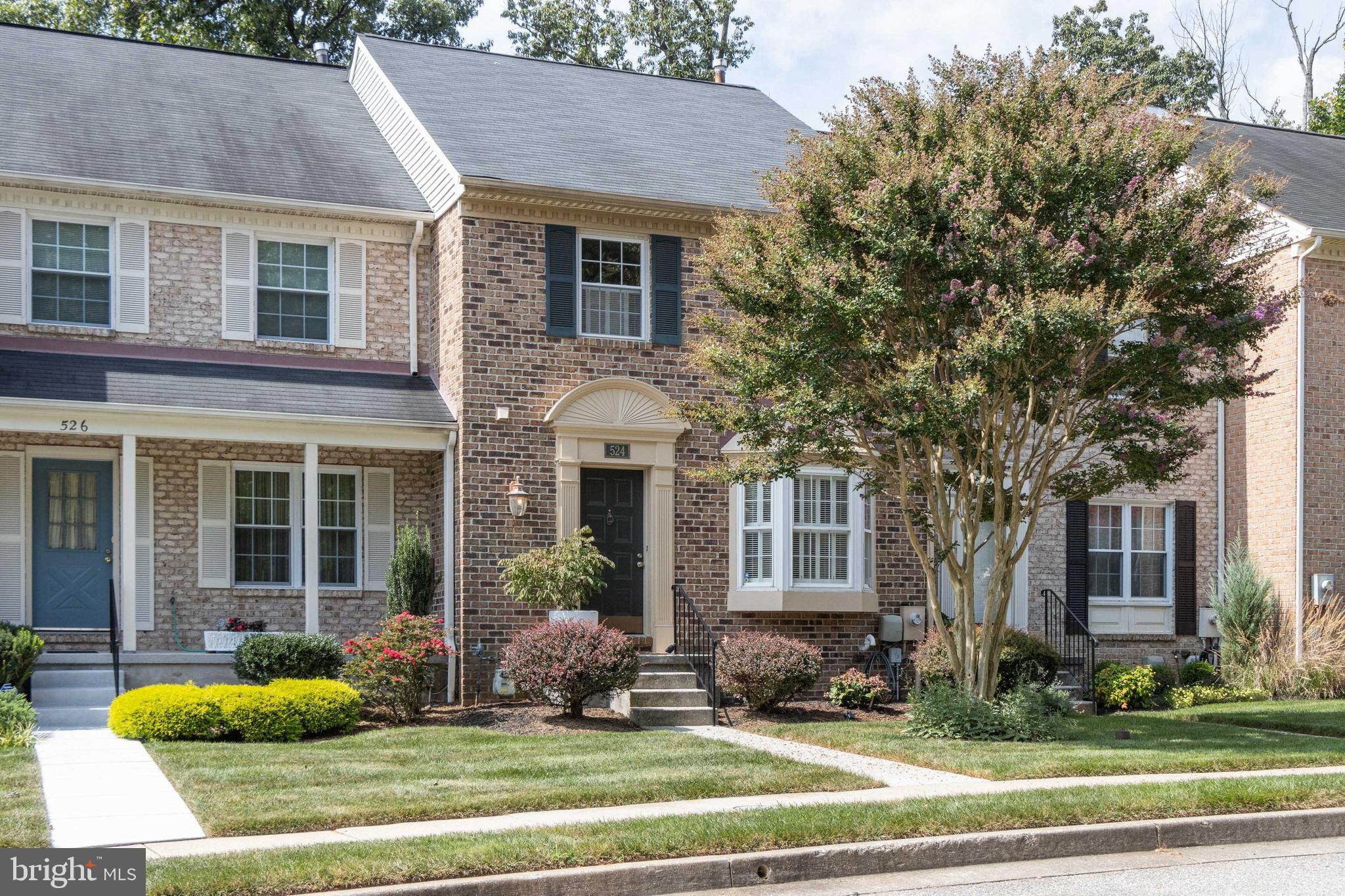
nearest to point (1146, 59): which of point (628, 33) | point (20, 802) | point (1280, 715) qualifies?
point (628, 33)

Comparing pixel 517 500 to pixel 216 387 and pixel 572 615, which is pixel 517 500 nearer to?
pixel 572 615

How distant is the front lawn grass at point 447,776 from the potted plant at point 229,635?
3506 mm

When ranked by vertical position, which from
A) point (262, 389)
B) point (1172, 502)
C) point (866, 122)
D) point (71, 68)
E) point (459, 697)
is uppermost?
point (71, 68)

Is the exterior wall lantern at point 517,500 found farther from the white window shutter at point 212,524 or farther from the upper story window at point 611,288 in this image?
the white window shutter at point 212,524

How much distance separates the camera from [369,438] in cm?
1603

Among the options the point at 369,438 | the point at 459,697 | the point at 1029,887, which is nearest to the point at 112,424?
the point at 369,438

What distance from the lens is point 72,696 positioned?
13.9 meters

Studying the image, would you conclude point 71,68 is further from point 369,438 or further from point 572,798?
point 572,798

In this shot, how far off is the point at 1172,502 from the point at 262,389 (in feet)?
41.1

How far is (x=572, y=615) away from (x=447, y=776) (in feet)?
17.1

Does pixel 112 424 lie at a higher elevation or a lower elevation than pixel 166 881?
higher

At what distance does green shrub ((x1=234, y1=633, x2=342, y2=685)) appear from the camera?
1456 centimetres

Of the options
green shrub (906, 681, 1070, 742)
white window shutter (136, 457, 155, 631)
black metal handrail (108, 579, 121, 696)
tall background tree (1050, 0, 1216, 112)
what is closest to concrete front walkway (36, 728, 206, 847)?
black metal handrail (108, 579, 121, 696)

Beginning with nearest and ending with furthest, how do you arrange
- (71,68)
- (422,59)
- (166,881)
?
(166,881), (71,68), (422,59)
